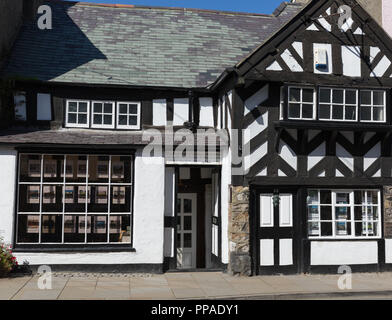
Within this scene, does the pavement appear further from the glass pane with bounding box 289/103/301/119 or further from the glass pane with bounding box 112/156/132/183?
the glass pane with bounding box 289/103/301/119

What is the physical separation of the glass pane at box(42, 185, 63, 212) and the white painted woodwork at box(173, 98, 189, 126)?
3.65 meters

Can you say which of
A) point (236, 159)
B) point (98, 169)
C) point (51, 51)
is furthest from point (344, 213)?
point (51, 51)

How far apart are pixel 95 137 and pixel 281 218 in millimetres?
5325

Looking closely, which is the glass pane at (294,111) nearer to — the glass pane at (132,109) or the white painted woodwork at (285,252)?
the white painted woodwork at (285,252)

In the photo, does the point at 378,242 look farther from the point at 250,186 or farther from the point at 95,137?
the point at 95,137

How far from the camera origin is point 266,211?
1120 cm

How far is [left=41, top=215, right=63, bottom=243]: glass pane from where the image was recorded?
1100cm

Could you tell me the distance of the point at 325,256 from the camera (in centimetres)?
1125

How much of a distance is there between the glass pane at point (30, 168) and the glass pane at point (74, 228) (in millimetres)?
1304

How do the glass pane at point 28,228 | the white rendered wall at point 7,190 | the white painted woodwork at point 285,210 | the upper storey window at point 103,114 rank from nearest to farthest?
the white rendered wall at point 7,190 < the glass pane at point 28,228 < the white painted woodwork at point 285,210 < the upper storey window at point 103,114

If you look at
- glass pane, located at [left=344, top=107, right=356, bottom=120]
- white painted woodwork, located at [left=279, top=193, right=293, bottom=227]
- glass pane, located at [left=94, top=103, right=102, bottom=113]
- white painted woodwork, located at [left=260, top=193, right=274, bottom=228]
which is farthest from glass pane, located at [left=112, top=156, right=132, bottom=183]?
glass pane, located at [left=344, top=107, right=356, bottom=120]

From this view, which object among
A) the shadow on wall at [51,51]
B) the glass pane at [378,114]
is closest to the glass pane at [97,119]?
the shadow on wall at [51,51]

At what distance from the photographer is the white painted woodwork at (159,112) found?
483 inches
